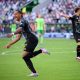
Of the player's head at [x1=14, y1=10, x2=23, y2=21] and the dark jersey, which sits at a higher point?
the player's head at [x1=14, y1=10, x2=23, y2=21]

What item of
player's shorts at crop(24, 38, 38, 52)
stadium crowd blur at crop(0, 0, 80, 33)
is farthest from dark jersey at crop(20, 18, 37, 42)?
stadium crowd blur at crop(0, 0, 80, 33)

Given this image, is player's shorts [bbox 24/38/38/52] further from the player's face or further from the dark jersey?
the player's face

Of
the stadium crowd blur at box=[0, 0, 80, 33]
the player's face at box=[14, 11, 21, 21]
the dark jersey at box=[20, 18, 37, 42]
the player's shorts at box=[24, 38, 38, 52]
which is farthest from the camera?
the stadium crowd blur at box=[0, 0, 80, 33]

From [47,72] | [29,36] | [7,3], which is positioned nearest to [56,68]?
[47,72]

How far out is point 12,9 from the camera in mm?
46281

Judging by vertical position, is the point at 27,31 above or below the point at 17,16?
below

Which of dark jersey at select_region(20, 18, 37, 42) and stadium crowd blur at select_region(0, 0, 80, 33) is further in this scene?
stadium crowd blur at select_region(0, 0, 80, 33)

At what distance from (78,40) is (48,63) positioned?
2.04m

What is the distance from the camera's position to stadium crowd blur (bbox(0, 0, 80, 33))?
42.9 metres

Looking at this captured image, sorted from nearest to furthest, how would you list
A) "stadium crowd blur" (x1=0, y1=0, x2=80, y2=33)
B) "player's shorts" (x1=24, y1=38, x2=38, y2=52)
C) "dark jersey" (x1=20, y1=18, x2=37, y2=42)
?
1. "dark jersey" (x1=20, y1=18, x2=37, y2=42)
2. "player's shorts" (x1=24, y1=38, x2=38, y2=52)
3. "stadium crowd blur" (x1=0, y1=0, x2=80, y2=33)

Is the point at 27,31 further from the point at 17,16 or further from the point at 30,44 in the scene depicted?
the point at 17,16

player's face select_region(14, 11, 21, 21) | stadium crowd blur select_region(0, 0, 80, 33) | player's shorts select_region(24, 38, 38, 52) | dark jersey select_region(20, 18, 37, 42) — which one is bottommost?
stadium crowd blur select_region(0, 0, 80, 33)

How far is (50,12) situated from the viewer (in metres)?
44.2

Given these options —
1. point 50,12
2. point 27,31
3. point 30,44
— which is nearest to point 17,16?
point 27,31
